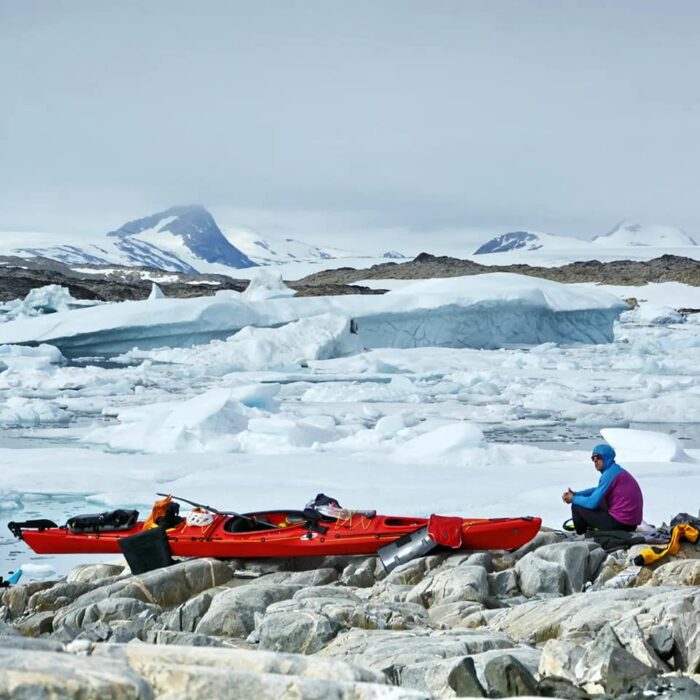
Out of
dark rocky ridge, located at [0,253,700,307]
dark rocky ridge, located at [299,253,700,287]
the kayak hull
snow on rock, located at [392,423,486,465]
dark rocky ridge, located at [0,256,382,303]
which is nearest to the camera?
the kayak hull

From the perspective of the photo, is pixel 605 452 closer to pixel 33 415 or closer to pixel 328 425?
pixel 328 425

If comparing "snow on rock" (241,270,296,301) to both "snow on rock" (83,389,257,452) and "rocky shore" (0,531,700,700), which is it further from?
"rocky shore" (0,531,700,700)

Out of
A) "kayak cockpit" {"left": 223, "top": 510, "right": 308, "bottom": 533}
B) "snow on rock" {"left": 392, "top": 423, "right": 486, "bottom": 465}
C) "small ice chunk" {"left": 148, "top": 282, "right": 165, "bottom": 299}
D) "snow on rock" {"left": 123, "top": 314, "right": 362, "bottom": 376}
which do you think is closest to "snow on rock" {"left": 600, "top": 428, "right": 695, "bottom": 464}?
"snow on rock" {"left": 392, "top": 423, "right": 486, "bottom": 465}

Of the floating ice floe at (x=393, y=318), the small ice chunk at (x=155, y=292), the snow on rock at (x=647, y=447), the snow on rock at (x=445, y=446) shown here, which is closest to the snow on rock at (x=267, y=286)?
the small ice chunk at (x=155, y=292)

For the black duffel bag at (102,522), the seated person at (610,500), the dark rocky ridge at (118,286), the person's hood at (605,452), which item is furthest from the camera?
the dark rocky ridge at (118,286)

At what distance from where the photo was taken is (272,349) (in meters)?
21.7

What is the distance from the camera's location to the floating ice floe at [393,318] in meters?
23.5

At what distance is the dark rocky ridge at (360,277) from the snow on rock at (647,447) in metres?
36.4

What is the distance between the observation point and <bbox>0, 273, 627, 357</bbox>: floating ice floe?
23484 millimetres

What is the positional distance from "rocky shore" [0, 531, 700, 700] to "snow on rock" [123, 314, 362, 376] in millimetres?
14180

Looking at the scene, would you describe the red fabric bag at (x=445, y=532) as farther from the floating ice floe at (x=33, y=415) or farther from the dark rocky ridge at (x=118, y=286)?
the dark rocky ridge at (x=118, y=286)

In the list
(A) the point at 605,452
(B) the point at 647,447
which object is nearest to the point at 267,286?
(B) the point at 647,447

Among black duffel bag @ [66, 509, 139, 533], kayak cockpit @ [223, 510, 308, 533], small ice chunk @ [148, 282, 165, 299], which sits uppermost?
small ice chunk @ [148, 282, 165, 299]

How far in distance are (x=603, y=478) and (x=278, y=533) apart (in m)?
2.16
